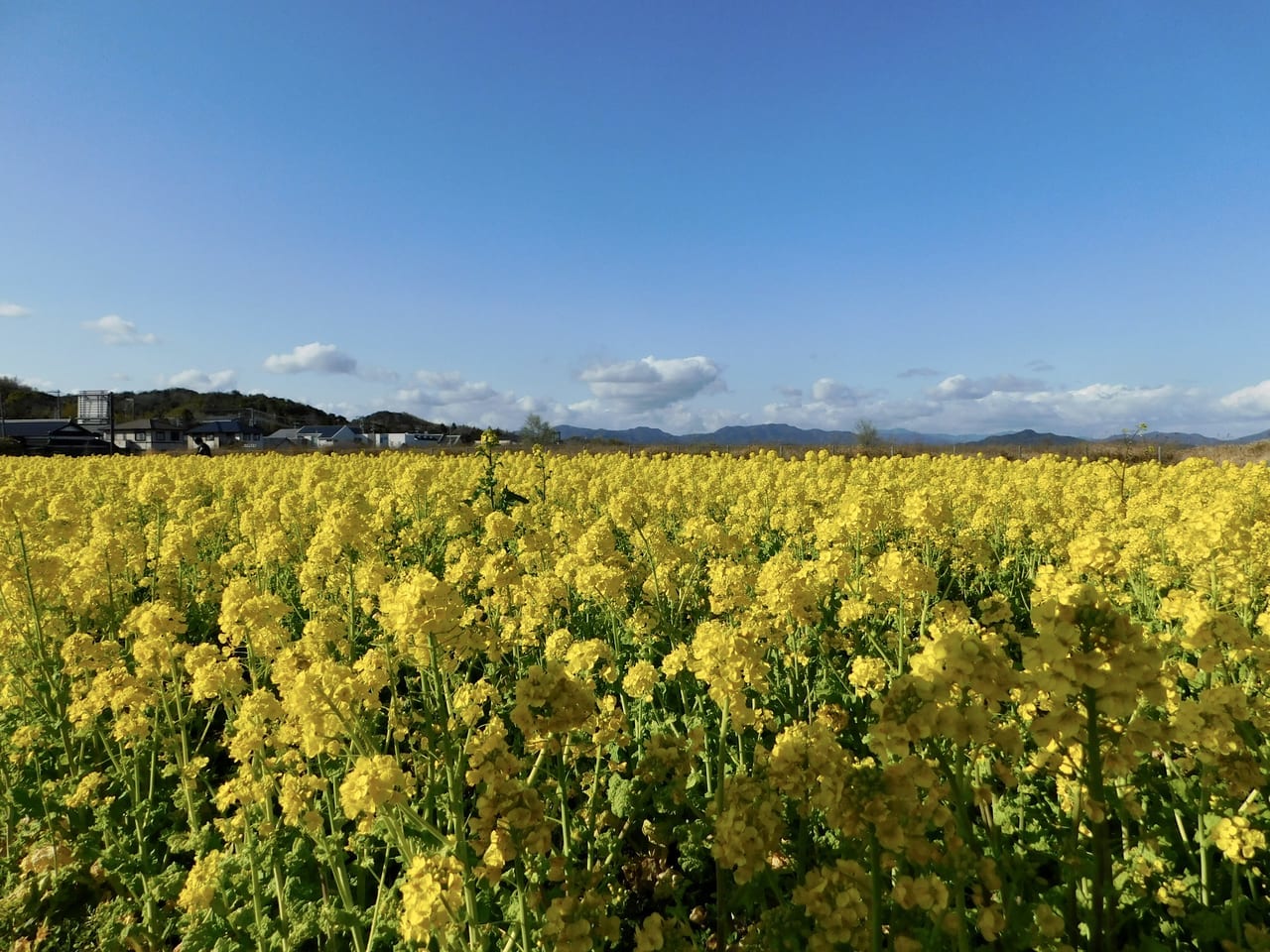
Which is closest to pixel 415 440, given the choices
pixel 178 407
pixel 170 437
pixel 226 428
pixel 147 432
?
pixel 147 432

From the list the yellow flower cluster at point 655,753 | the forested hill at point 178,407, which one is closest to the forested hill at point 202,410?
the forested hill at point 178,407

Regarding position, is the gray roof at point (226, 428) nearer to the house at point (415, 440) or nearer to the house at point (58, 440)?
the house at point (58, 440)

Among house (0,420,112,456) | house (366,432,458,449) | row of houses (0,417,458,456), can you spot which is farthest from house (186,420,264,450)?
house (366,432,458,449)

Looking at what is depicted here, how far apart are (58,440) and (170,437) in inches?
1218

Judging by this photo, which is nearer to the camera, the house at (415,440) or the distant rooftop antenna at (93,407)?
the house at (415,440)

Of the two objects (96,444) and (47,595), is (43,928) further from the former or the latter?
(96,444)

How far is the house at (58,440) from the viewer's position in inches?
2037

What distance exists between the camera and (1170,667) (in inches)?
96.9

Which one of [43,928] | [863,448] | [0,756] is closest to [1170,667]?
[43,928]

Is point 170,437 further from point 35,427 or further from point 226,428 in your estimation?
point 35,427

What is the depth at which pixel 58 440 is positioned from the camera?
55.6 meters

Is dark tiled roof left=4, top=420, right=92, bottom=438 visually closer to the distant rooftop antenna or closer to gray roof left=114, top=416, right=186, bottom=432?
the distant rooftop antenna

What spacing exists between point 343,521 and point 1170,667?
544 cm

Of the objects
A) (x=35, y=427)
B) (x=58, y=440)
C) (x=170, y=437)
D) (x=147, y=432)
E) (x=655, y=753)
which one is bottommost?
(x=655, y=753)
